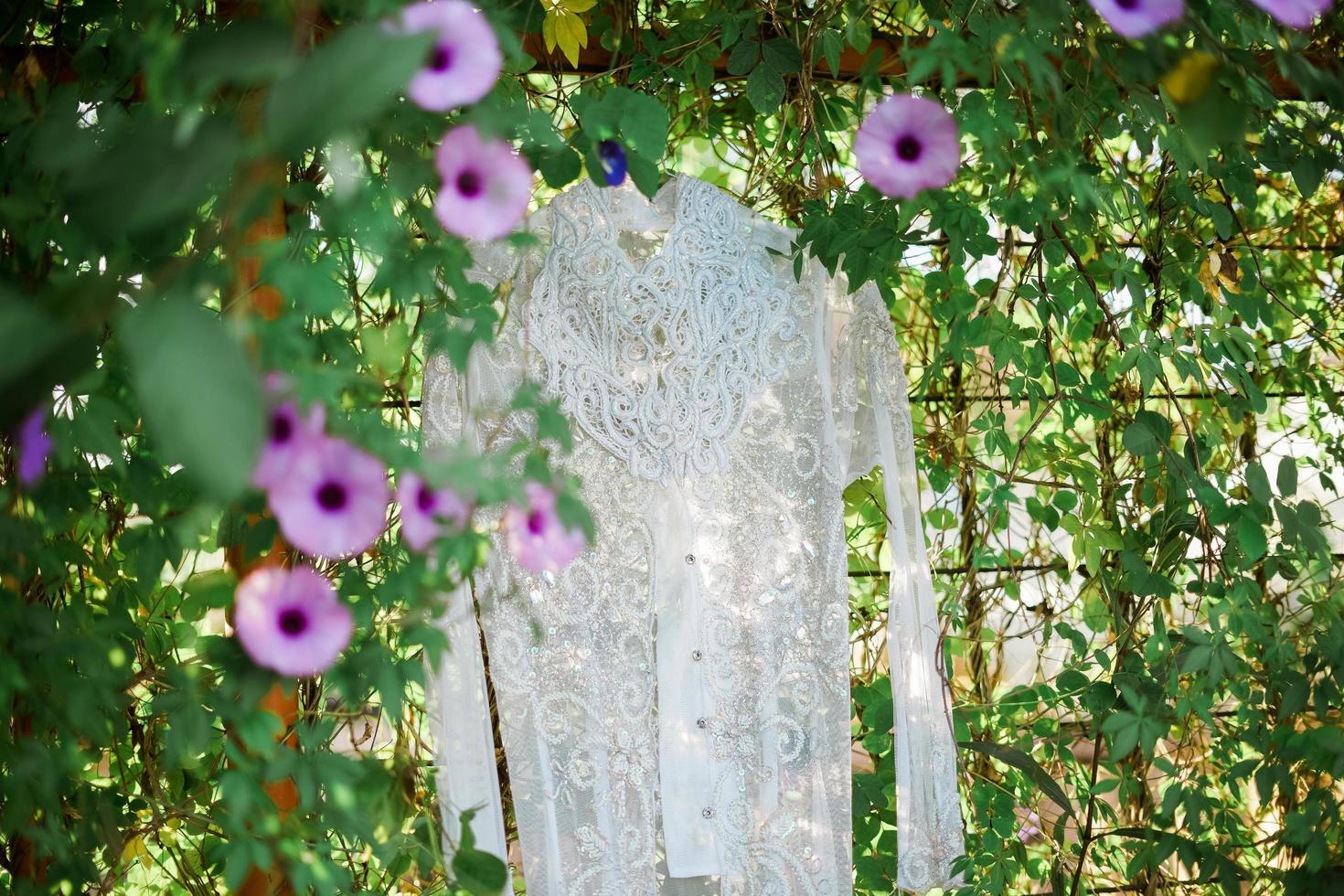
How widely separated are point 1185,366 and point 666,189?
69cm

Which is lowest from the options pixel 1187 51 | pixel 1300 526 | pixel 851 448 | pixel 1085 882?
pixel 1085 882

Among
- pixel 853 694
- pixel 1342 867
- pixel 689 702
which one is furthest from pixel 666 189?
pixel 1342 867

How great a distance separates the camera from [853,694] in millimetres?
1507

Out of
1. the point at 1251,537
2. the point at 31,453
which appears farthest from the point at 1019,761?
the point at 31,453

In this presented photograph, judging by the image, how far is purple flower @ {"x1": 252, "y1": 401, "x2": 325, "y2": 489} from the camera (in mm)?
598

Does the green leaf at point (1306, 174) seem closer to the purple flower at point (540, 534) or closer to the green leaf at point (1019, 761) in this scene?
the green leaf at point (1019, 761)

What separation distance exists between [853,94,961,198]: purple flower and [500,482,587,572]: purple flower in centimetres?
41

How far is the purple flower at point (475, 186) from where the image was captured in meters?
0.71

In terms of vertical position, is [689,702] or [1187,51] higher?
[1187,51]

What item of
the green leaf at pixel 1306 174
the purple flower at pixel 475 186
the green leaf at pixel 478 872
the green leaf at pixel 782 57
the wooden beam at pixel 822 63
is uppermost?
the wooden beam at pixel 822 63

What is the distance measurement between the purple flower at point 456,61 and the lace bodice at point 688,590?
0.60m

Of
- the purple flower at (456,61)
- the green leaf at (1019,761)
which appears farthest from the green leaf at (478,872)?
the green leaf at (1019,761)

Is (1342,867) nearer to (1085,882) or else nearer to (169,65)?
(1085,882)

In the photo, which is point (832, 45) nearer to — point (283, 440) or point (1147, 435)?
point (1147, 435)
